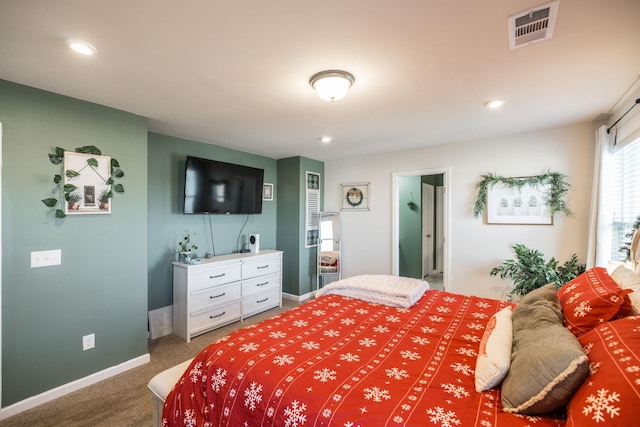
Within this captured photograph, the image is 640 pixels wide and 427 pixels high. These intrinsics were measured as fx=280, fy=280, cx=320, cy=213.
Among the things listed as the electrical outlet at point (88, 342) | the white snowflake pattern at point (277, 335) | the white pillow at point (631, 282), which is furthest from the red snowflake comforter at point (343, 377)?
the electrical outlet at point (88, 342)

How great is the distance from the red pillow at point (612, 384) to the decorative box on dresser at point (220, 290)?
3260 mm

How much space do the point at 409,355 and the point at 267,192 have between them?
3.72m

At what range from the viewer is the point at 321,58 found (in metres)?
1.74

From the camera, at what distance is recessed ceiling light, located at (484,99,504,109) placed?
7.84 feet

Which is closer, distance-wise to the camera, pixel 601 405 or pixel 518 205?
pixel 601 405

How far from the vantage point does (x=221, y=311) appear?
3.53 meters

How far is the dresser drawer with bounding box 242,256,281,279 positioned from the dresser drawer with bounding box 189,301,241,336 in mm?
417

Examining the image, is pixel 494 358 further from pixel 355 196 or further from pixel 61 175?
pixel 355 196

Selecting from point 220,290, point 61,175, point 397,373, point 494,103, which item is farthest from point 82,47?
Answer: point 494,103

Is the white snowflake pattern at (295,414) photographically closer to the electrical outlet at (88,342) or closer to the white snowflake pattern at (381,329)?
the white snowflake pattern at (381,329)

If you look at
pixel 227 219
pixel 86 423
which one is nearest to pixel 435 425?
pixel 86 423

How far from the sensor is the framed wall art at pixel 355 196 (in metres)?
4.64

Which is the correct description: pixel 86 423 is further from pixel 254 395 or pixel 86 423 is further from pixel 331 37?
pixel 331 37

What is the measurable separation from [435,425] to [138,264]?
9.19ft
